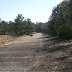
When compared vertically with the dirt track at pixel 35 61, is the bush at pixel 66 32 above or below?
above

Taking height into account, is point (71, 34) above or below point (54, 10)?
below

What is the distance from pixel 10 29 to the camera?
5032 inches

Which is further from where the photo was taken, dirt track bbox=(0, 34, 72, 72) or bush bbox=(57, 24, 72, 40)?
bush bbox=(57, 24, 72, 40)

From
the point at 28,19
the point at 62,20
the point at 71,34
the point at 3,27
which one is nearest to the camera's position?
the point at 71,34

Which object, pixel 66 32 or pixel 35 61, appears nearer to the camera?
pixel 35 61

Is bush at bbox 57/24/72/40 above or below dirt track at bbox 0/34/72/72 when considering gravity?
above

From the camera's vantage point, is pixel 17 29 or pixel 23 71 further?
A: pixel 17 29

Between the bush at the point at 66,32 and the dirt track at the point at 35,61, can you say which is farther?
the bush at the point at 66,32

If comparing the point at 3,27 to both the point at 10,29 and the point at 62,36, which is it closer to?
the point at 10,29

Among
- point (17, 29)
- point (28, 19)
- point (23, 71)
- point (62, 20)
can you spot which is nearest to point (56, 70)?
point (23, 71)

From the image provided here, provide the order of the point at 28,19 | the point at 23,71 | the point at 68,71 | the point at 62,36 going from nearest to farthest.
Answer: the point at 68,71, the point at 23,71, the point at 62,36, the point at 28,19

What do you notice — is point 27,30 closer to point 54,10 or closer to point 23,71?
point 54,10

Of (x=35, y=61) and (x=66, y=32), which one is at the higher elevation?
(x=66, y=32)

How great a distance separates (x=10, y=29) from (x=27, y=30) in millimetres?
12590
